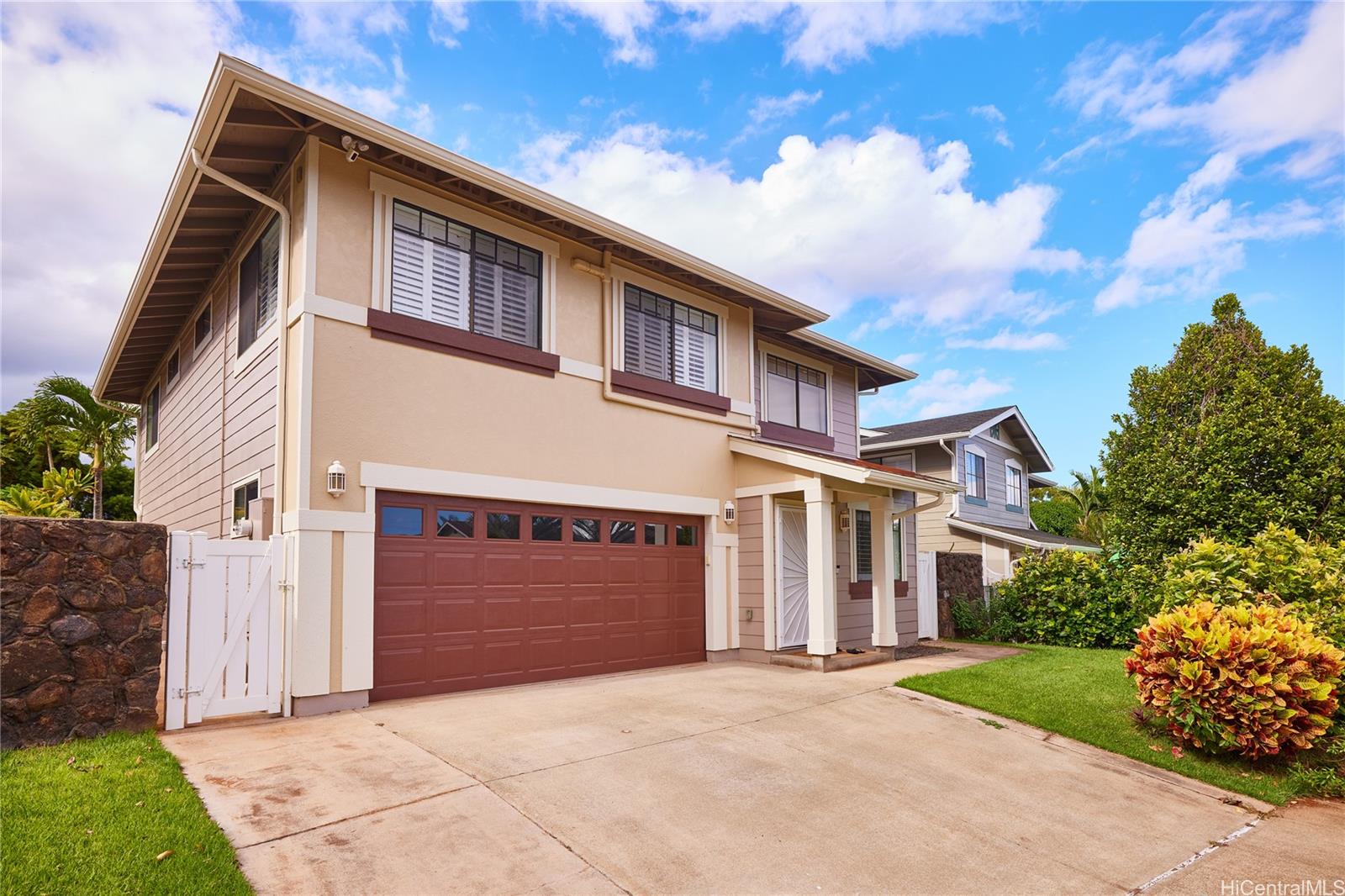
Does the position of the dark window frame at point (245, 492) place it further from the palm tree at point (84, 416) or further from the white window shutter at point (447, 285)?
the palm tree at point (84, 416)

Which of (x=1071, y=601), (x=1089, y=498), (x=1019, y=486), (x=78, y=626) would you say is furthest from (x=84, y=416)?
(x=1089, y=498)

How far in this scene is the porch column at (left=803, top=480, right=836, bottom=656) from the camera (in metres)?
10.5

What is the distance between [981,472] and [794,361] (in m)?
10.5

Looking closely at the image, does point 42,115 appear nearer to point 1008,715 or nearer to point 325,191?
point 325,191

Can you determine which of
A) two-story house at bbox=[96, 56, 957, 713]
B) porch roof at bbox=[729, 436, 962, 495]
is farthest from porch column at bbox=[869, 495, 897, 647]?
porch roof at bbox=[729, 436, 962, 495]

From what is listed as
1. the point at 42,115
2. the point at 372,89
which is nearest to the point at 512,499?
the point at 372,89

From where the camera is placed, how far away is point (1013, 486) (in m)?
23.9

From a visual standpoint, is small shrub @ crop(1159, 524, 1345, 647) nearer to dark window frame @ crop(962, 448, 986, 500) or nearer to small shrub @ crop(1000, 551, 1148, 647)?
small shrub @ crop(1000, 551, 1148, 647)

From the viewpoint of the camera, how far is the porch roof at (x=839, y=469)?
10430 mm

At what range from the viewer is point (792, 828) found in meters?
4.68

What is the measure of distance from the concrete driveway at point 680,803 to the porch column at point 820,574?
2631mm

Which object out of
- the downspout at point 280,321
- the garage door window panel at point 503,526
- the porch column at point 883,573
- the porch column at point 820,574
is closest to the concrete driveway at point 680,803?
the garage door window panel at point 503,526

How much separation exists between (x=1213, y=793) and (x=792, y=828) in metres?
3.73

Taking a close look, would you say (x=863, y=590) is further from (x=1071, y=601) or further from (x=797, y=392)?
(x=1071, y=601)
